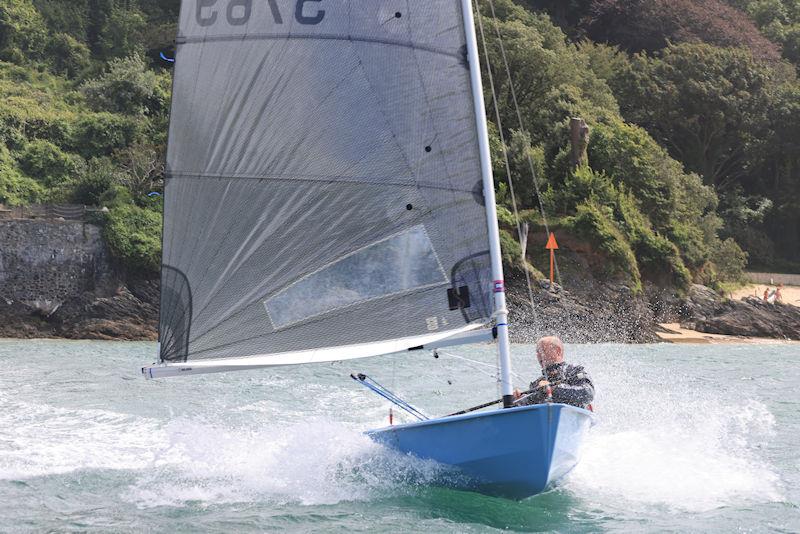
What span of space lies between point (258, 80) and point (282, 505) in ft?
13.4

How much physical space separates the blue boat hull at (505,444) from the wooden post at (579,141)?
27382 millimetres

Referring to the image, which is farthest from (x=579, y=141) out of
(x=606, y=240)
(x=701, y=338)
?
(x=701, y=338)

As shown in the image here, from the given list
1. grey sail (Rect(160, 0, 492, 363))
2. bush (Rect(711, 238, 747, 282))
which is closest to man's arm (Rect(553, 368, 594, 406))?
grey sail (Rect(160, 0, 492, 363))

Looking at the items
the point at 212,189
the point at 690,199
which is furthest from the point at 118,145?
the point at 212,189

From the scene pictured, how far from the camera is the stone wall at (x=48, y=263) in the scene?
29.3 m

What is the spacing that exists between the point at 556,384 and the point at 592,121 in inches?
1193

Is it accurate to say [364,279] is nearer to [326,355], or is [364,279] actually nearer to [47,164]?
[326,355]

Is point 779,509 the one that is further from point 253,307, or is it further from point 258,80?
point 258,80

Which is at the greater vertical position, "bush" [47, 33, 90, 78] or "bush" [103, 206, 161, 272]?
"bush" [47, 33, 90, 78]

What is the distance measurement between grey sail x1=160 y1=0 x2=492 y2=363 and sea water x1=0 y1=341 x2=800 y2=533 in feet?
3.45

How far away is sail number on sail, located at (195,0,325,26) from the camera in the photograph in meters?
9.84

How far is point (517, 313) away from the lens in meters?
30.6

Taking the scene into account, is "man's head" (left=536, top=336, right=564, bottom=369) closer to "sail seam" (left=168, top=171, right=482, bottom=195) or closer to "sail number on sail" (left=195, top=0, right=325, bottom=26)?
"sail seam" (left=168, top=171, right=482, bottom=195)

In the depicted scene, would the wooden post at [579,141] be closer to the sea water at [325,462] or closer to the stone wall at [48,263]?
the stone wall at [48,263]
